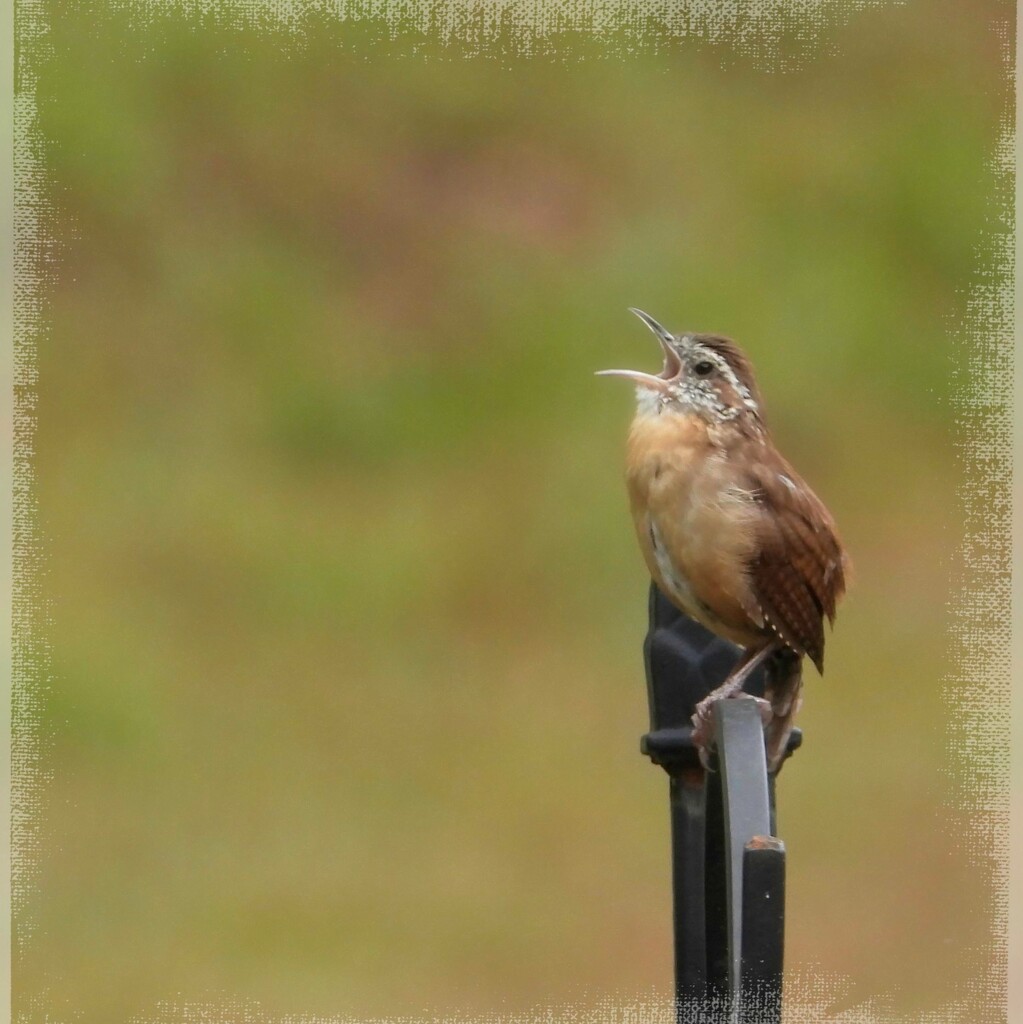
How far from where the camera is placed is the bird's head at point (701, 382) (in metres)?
3.27

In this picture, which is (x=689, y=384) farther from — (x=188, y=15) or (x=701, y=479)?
(x=188, y=15)

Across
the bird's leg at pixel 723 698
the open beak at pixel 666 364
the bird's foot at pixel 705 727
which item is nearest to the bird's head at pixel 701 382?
the open beak at pixel 666 364

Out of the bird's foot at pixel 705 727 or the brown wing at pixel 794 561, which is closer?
the bird's foot at pixel 705 727

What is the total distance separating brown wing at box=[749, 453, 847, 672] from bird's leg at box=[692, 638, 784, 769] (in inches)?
2.6

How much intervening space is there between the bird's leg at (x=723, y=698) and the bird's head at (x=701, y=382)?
516mm

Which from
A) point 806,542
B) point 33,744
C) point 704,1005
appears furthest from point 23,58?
point 704,1005

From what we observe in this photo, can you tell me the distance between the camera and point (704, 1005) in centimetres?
226

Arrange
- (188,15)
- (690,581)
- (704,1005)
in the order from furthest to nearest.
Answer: (188,15)
(690,581)
(704,1005)

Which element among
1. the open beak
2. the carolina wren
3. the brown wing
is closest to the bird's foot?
the carolina wren

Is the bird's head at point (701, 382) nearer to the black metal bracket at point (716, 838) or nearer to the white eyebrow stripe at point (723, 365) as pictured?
the white eyebrow stripe at point (723, 365)

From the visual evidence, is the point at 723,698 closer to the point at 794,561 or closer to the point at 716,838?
the point at 716,838

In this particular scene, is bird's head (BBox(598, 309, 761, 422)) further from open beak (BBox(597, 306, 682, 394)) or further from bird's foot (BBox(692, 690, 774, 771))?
bird's foot (BBox(692, 690, 774, 771))

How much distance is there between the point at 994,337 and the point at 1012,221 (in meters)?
0.60

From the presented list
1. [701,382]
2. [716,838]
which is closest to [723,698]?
[716,838]
